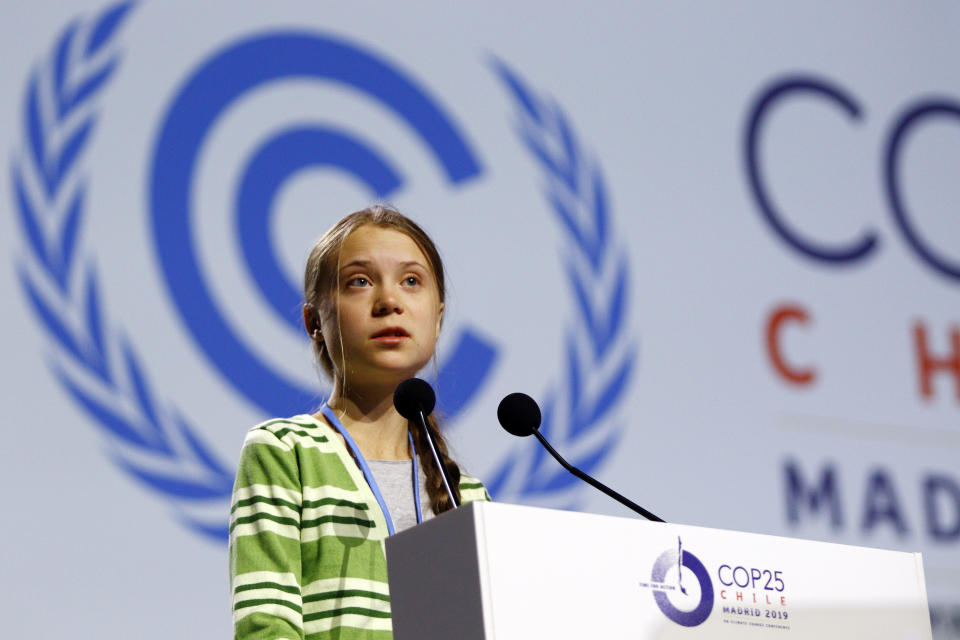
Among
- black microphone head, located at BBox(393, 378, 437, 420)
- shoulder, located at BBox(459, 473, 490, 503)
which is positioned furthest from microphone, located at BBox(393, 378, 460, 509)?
shoulder, located at BBox(459, 473, 490, 503)

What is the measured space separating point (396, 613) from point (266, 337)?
169 cm

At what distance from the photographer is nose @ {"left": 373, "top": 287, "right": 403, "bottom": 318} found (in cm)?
175

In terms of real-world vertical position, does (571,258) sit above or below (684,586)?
above

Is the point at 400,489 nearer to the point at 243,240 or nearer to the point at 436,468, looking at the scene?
the point at 436,468

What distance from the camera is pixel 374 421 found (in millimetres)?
1761

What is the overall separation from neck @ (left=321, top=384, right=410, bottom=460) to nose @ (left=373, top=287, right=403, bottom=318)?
11 centimetres

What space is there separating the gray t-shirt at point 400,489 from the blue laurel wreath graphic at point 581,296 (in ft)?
4.41

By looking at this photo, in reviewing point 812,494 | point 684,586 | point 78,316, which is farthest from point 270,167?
point 684,586

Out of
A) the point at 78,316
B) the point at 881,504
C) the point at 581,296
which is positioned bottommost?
the point at 881,504

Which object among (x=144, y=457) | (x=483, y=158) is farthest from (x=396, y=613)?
(x=483, y=158)

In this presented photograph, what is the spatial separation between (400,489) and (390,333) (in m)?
0.21

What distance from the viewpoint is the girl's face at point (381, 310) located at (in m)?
1.75

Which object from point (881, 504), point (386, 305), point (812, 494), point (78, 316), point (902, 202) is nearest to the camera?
point (386, 305)

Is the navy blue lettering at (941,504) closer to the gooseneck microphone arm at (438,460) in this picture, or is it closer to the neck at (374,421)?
the neck at (374,421)
